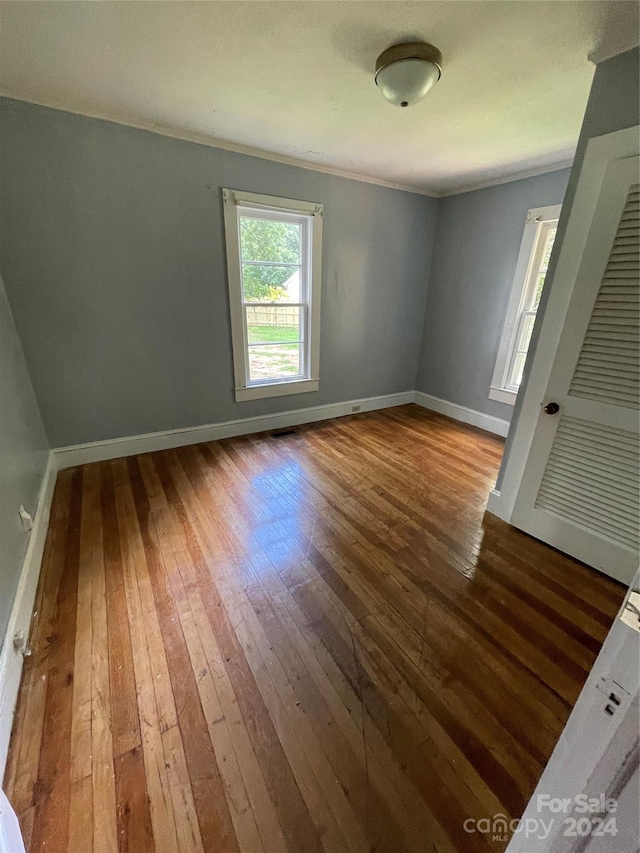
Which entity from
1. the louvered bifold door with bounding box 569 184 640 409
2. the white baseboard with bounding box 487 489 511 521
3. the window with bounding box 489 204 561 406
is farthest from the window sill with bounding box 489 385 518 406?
the louvered bifold door with bounding box 569 184 640 409

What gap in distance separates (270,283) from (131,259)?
45.6 inches

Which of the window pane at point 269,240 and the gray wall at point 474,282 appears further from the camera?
the gray wall at point 474,282

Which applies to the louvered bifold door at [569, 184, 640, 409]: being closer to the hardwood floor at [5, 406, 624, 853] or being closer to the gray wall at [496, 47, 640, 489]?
the gray wall at [496, 47, 640, 489]

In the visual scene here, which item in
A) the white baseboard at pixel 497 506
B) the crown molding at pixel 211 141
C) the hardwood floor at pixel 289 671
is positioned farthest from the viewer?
the white baseboard at pixel 497 506

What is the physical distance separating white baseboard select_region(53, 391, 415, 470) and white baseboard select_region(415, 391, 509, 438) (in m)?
0.47

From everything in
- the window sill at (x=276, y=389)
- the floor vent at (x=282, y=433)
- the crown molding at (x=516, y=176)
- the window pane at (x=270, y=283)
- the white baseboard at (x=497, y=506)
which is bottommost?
the floor vent at (x=282, y=433)

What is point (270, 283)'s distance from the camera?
10.4ft

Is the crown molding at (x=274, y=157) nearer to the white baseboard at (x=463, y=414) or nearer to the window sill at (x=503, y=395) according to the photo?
the window sill at (x=503, y=395)

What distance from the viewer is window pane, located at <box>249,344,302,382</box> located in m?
3.36

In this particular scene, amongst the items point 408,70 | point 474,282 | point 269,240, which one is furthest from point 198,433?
point 474,282

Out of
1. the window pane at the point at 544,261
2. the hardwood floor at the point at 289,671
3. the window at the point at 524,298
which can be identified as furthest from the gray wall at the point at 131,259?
the window pane at the point at 544,261

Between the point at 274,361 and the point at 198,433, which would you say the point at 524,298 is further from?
the point at 198,433

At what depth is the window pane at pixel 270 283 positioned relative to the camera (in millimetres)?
3062

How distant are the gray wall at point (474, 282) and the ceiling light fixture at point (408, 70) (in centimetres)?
201
